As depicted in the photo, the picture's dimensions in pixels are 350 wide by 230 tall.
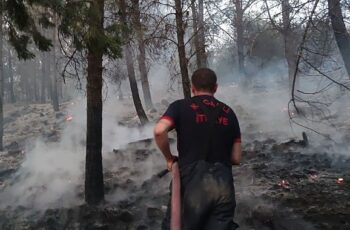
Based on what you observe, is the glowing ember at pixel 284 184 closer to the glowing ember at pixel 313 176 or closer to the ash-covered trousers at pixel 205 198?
the glowing ember at pixel 313 176

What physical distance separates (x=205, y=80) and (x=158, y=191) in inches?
208

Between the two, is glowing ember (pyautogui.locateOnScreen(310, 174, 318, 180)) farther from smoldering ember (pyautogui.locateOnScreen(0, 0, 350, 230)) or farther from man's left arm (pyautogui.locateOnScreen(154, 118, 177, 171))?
man's left arm (pyautogui.locateOnScreen(154, 118, 177, 171))

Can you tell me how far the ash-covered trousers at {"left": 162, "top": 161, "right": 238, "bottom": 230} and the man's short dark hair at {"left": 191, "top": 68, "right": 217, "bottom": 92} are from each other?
0.69 metres

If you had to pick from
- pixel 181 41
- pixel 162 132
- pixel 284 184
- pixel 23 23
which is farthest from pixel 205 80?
pixel 181 41

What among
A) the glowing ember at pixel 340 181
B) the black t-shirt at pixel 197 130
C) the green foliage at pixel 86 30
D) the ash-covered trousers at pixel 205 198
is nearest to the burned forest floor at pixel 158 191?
the glowing ember at pixel 340 181

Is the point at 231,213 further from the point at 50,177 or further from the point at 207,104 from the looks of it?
the point at 50,177

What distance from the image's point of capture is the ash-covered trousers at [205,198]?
3.61 metres

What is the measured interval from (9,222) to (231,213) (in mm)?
5713

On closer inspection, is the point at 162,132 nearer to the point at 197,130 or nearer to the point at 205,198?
the point at 197,130

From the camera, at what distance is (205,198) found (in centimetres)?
361

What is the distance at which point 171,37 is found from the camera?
11.0 meters

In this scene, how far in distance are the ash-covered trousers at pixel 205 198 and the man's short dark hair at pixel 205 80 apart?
69cm

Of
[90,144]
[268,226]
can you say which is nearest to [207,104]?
[268,226]

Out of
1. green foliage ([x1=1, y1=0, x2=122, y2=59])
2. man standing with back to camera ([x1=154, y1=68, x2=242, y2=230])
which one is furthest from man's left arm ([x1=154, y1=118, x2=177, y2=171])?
green foliage ([x1=1, y1=0, x2=122, y2=59])
